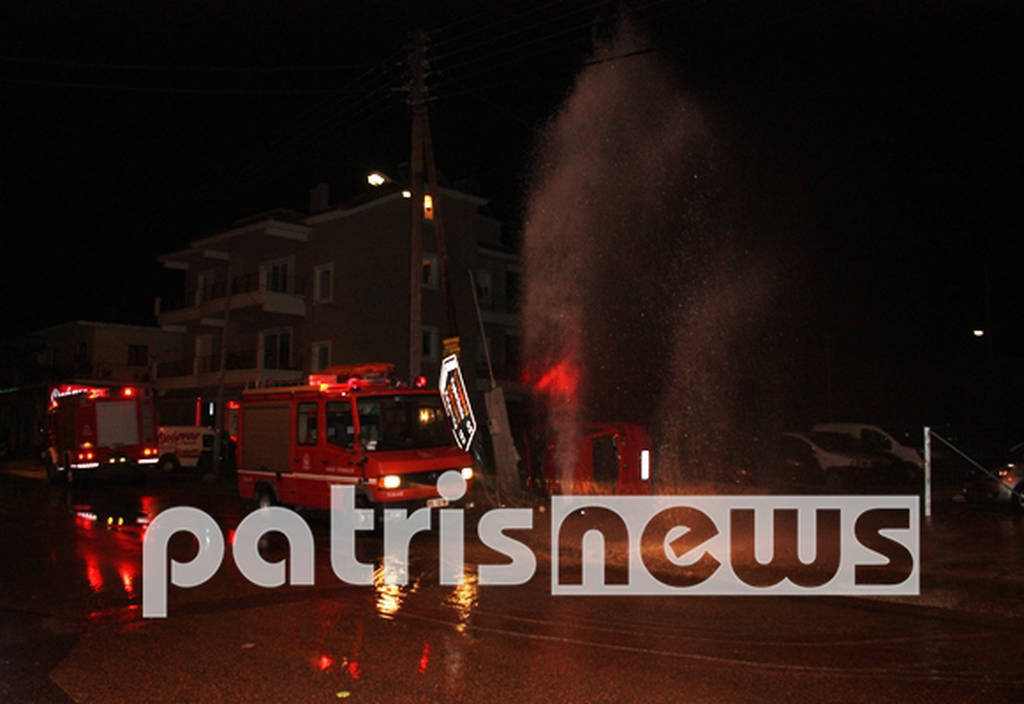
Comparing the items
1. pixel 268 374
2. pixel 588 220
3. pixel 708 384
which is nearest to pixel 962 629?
pixel 588 220

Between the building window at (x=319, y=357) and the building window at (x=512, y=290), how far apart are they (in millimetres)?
8036

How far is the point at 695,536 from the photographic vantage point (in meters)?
12.8

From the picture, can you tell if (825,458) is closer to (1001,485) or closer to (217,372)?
(1001,485)

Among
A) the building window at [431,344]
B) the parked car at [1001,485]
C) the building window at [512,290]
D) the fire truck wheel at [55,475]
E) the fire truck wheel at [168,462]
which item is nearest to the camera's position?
Result: the parked car at [1001,485]

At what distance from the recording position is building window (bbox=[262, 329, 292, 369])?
35562 mm

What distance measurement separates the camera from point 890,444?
79.5 ft

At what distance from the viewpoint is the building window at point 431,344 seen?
34.1 m

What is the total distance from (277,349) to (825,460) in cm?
2244

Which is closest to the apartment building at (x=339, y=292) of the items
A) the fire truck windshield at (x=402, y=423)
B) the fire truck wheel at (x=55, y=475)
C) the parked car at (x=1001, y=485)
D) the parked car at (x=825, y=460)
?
the fire truck wheel at (x=55, y=475)

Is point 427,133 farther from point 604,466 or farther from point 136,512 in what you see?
point 136,512

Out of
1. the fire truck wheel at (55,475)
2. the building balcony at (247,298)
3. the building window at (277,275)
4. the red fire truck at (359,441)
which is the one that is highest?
the building window at (277,275)

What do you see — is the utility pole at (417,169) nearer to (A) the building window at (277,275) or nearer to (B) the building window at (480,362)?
(A) the building window at (277,275)

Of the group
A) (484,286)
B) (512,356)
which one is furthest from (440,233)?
(512,356)

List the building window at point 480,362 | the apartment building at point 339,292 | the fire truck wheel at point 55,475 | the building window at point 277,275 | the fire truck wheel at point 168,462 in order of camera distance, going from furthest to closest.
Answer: the building window at point 480,362 → the building window at point 277,275 → the apartment building at point 339,292 → the fire truck wheel at point 168,462 → the fire truck wheel at point 55,475
